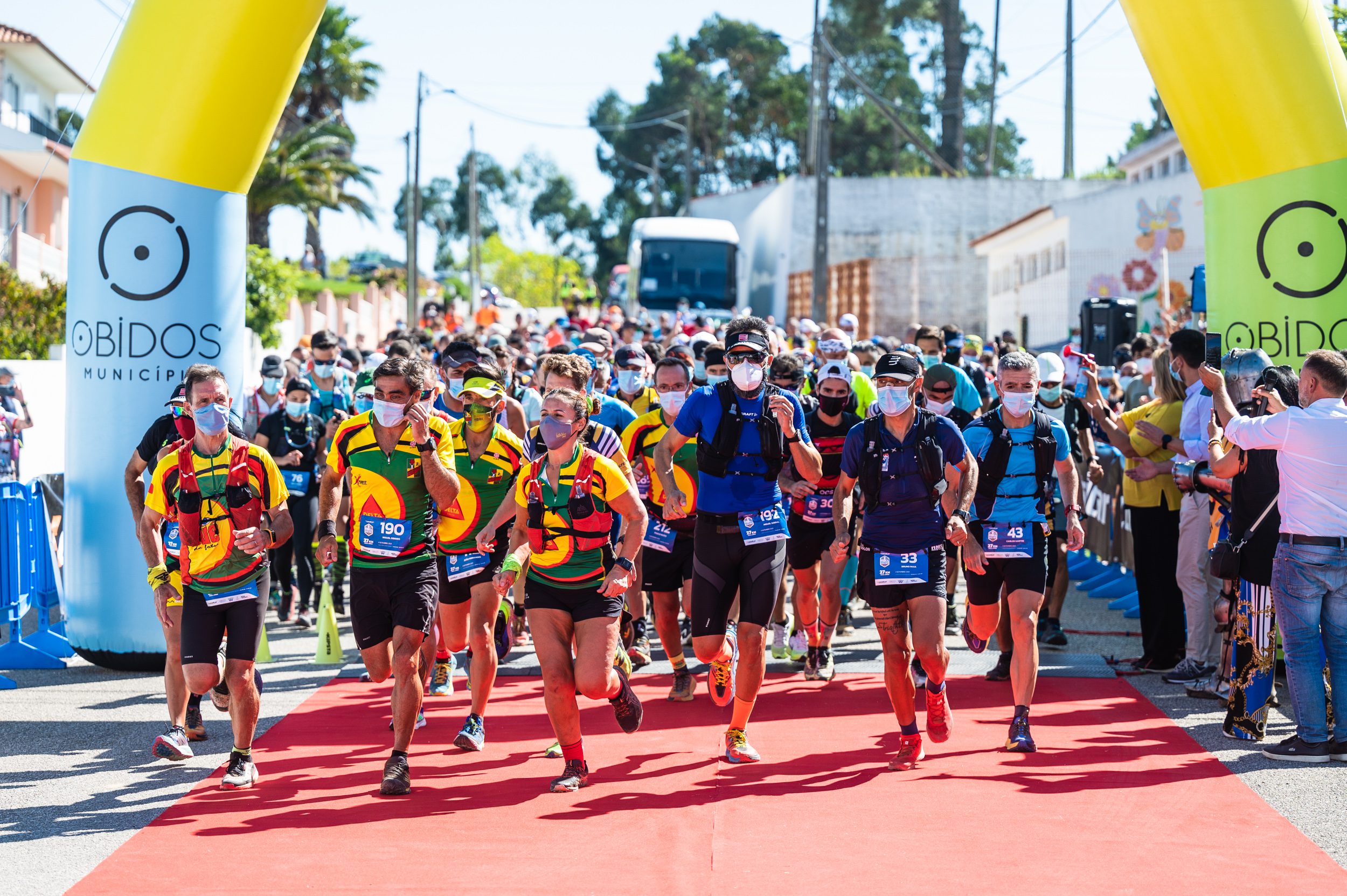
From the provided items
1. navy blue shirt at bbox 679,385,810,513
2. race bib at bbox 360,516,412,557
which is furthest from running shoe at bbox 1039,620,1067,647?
race bib at bbox 360,516,412,557

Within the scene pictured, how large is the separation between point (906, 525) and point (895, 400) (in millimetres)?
643

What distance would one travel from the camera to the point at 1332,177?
912cm

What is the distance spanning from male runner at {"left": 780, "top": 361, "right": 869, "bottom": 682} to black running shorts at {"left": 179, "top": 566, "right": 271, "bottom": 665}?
140 inches

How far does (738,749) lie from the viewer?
7.38 metres

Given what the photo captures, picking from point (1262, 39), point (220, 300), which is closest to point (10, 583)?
point (220, 300)

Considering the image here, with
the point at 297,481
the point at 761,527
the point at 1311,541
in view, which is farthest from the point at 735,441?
the point at 297,481

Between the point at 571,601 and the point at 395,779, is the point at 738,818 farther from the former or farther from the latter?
the point at 395,779

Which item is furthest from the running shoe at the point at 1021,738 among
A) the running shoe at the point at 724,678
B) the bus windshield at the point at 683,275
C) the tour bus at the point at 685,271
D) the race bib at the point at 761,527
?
the bus windshield at the point at 683,275

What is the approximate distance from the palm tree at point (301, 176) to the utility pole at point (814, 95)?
12.5 meters

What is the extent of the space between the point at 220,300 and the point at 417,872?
5491 mm

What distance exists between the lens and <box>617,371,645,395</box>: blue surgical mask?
1002 centimetres

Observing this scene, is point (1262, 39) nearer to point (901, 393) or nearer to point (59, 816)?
point (901, 393)

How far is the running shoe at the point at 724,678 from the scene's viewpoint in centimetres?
769

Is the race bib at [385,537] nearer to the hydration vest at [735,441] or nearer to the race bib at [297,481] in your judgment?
the hydration vest at [735,441]
